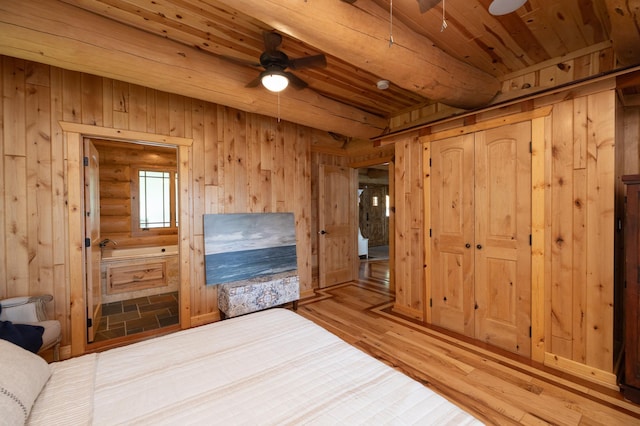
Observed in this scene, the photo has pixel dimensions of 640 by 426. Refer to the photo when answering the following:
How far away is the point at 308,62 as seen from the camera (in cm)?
209

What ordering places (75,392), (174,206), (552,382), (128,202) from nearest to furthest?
(75,392) < (552,382) < (128,202) < (174,206)

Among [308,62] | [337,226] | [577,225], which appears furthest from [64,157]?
[577,225]

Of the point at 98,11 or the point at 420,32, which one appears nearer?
the point at 98,11

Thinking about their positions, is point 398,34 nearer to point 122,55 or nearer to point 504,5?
point 504,5

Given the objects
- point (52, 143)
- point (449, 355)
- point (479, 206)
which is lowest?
point (449, 355)

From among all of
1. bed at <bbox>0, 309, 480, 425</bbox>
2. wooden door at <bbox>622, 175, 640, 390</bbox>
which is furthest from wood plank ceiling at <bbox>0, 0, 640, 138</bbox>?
bed at <bbox>0, 309, 480, 425</bbox>

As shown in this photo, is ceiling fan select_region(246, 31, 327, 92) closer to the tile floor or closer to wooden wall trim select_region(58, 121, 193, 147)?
wooden wall trim select_region(58, 121, 193, 147)

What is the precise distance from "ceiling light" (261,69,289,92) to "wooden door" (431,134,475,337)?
6.27 ft

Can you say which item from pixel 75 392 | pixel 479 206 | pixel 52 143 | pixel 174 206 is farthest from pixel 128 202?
pixel 479 206

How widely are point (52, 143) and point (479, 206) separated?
13.8ft

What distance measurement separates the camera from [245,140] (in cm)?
362

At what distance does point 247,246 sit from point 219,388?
8.23 feet

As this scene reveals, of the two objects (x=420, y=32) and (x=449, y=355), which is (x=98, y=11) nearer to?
(x=420, y=32)

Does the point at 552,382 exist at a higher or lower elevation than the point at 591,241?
lower
